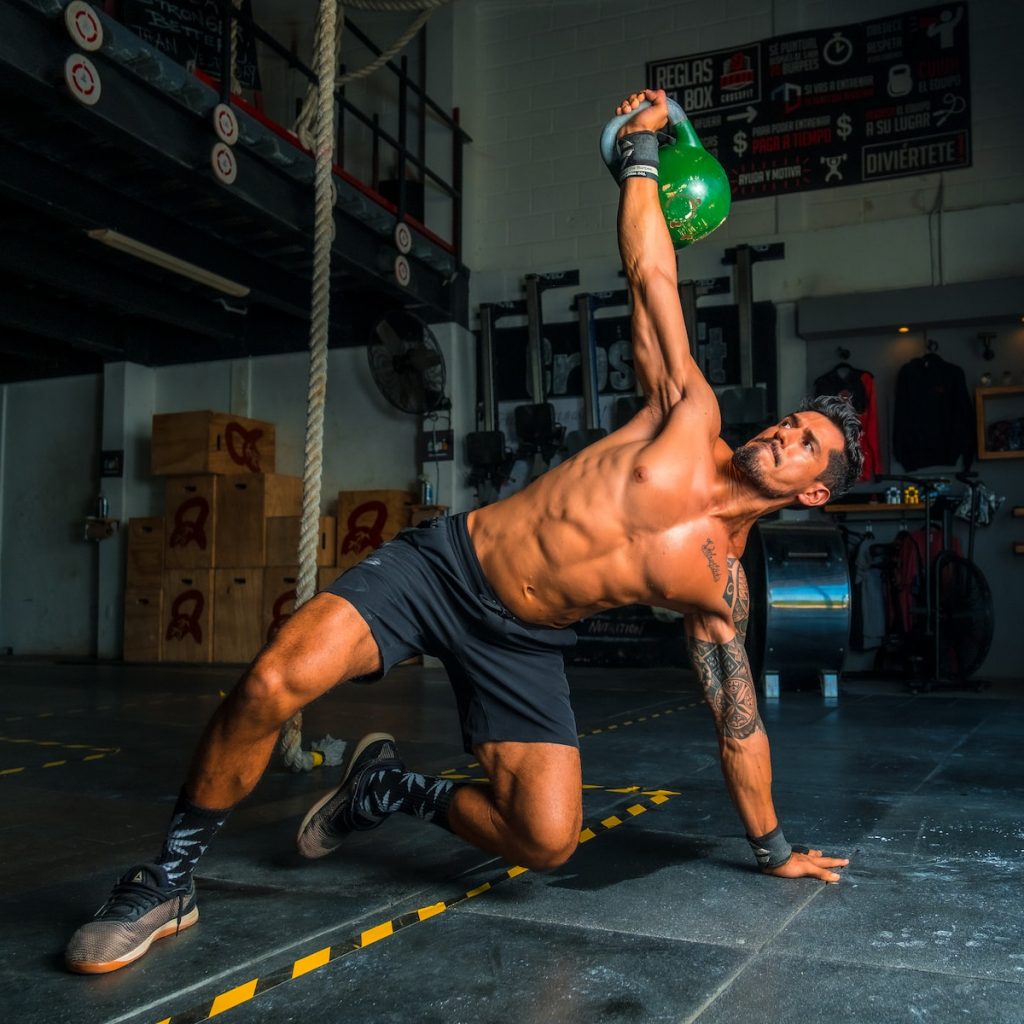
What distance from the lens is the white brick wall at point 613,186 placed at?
7641 mm

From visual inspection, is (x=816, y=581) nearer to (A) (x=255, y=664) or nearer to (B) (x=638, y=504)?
(B) (x=638, y=504)

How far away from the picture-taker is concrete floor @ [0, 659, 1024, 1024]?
162cm

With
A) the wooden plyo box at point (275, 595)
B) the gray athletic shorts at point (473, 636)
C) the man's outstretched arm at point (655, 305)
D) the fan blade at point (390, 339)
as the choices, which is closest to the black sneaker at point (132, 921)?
the gray athletic shorts at point (473, 636)

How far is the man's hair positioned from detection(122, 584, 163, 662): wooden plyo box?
778cm

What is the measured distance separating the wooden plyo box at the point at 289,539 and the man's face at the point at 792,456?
21.7 ft

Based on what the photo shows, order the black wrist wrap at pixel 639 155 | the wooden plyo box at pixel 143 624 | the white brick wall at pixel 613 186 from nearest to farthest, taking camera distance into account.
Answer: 1. the black wrist wrap at pixel 639 155
2. the white brick wall at pixel 613 186
3. the wooden plyo box at pixel 143 624

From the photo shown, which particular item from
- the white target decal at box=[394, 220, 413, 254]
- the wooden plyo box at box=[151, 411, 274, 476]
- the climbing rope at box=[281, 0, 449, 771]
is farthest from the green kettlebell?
the wooden plyo box at box=[151, 411, 274, 476]

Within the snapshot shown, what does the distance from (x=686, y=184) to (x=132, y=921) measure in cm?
193

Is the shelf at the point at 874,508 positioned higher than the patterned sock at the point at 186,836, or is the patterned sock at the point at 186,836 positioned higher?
the shelf at the point at 874,508

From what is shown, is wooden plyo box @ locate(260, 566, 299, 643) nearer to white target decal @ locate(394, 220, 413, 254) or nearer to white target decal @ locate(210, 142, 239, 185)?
white target decal @ locate(394, 220, 413, 254)

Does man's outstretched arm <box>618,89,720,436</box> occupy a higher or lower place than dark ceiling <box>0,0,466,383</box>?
lower

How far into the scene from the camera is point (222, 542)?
28.9 feet

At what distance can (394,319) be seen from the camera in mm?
8156

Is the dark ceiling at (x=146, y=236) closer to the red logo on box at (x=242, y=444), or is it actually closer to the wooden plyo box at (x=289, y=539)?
the red logo on box at (x=242, y=444)
